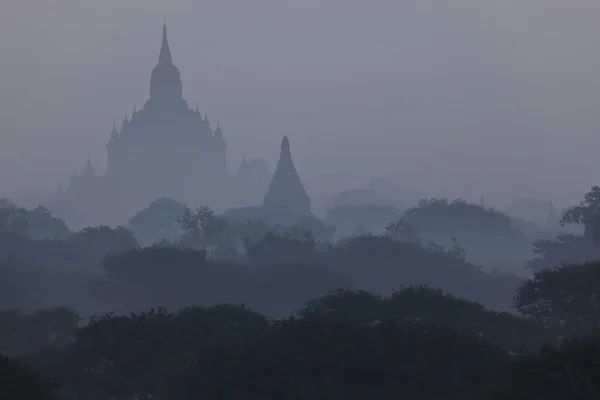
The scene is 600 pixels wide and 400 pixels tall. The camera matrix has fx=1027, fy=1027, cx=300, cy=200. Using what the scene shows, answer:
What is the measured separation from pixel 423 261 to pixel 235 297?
1606cm

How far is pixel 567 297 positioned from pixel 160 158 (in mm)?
139510

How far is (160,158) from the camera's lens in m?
172

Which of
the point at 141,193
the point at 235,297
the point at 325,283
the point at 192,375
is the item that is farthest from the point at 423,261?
the point at 141,193

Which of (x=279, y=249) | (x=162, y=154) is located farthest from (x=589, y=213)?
(x=162, y=154)

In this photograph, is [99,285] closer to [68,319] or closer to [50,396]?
[68,319]

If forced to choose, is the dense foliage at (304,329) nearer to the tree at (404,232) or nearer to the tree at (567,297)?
the tree at (567,297)

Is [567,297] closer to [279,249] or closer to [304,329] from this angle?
[304,329]

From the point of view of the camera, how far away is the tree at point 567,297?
3562 centimetres

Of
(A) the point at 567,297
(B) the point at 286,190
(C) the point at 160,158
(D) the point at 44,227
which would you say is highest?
(C) the point at 160,158

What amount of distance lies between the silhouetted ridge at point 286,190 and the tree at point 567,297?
86617mm

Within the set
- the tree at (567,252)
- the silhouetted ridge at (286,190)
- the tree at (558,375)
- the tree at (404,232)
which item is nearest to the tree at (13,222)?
the tree at (404,232)

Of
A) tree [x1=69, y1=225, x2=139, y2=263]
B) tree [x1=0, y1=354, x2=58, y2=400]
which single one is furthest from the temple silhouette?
tree [x1=0, y1=354, x2=58, y2=400]

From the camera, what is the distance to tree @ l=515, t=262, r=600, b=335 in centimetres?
3562

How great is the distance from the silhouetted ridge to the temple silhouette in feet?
146
